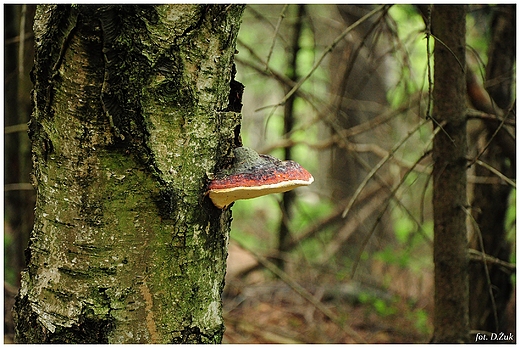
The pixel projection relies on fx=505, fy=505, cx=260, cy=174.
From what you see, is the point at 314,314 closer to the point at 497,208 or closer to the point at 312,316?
the point at 312,316

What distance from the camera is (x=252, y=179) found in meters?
1.42

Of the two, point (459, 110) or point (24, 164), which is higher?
point (459, 110)

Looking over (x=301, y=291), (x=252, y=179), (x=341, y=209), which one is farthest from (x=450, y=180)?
(x=341, y=209)

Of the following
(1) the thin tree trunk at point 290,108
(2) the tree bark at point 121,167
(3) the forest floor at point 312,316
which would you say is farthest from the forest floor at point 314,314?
(2) the tree bark at point 121,167

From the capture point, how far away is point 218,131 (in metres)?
1.49

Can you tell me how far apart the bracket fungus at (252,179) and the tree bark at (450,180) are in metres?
1.11

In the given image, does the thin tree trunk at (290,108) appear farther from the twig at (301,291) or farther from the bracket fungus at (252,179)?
the bracket fungus at (252,179)

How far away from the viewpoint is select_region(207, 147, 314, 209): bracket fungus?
4.59 ft

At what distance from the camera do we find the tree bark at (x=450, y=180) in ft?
7.64

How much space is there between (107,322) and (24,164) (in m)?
2.51

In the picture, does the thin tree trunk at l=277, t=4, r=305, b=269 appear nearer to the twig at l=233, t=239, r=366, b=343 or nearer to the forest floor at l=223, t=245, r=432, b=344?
the forest floor at l=223, t=245, r=432, b=344

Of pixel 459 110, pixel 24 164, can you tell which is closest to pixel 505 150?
pixel 459 110

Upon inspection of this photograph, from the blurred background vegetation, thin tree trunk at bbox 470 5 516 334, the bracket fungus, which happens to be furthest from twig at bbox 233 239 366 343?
the bracket fungus

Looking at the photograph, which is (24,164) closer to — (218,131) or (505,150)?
(218,131)
